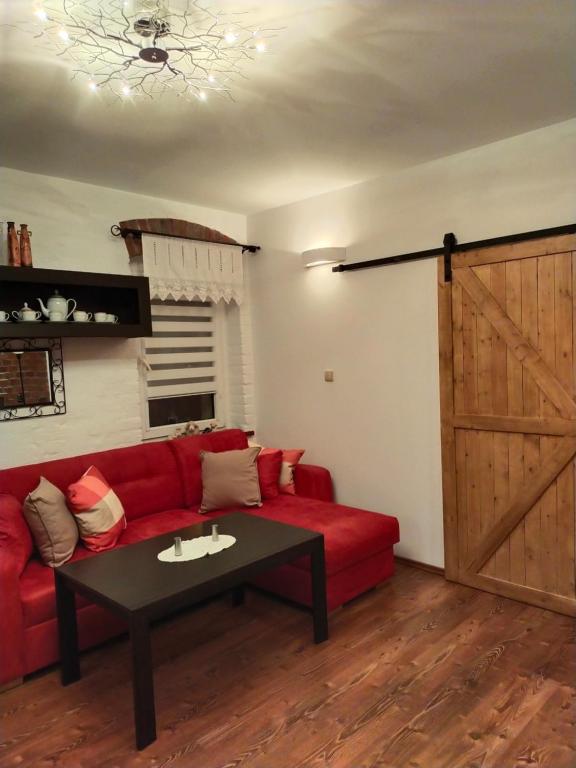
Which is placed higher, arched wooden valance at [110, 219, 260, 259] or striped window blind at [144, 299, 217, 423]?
→ arched wooden valance at [110, 219, 260, 259]

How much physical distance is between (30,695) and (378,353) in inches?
107

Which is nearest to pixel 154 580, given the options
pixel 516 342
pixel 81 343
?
pixel 81 343

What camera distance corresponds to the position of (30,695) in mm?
2396

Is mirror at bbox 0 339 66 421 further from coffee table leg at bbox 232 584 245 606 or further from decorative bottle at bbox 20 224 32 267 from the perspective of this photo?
coffee table leg at bbox 232 584 245 606

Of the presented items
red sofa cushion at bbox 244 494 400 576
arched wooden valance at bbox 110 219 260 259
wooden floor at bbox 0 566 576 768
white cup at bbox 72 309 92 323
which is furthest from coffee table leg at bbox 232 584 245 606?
arched wooden valance at bbox 110 219 260 259

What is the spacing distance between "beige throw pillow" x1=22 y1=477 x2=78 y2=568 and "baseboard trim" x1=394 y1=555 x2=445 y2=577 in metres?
2.11

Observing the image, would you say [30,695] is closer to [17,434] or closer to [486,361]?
[17,434]

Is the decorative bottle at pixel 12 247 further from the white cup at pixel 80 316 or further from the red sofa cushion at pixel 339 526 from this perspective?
the red sofa cushion at pixel 339 526

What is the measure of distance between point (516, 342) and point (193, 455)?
2214mm

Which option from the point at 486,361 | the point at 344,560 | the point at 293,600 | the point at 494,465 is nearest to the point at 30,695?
the point at 293,600

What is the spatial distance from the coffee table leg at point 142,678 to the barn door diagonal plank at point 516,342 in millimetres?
2314

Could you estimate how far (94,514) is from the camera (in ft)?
9.58

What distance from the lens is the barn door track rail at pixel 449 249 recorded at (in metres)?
2.90

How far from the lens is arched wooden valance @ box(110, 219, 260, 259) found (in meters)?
3.82
